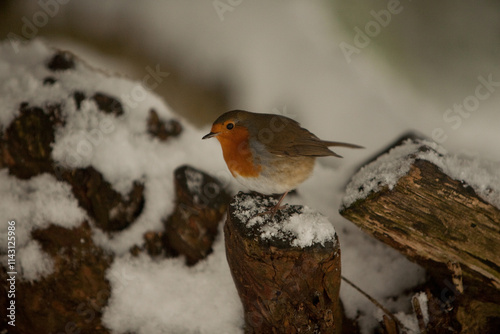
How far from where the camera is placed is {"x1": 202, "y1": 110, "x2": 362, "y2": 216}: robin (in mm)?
1917

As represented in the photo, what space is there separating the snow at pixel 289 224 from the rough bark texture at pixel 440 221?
0.90ft

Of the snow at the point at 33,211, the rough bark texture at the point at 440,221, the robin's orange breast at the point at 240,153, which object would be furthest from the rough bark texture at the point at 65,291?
the rough bark texture at the point at 440,221

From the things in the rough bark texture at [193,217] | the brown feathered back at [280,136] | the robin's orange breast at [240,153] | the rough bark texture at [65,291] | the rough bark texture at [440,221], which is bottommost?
the rough bark texture at [65,291]

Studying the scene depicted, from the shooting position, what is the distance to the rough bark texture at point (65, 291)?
7.26 ft

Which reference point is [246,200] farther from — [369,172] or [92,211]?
[92,211]

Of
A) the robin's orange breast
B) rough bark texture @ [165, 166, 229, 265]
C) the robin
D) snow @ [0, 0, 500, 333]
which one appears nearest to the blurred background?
snow @ [0, 0, 500, 333]

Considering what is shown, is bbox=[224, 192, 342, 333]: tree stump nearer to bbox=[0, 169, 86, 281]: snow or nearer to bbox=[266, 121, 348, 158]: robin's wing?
bbox=[266, 121, 348, 158]: robin's wing

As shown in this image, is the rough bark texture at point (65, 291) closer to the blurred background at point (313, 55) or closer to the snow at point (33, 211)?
the snow at point (33, 211)

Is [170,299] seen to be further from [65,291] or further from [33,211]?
[33,211]

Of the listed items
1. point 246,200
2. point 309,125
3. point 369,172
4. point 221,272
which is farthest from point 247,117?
point 221,272

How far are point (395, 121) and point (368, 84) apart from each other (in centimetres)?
35

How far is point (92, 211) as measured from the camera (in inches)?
96.3

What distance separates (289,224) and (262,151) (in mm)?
431

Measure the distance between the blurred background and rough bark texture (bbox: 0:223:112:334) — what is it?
137 centimetres
